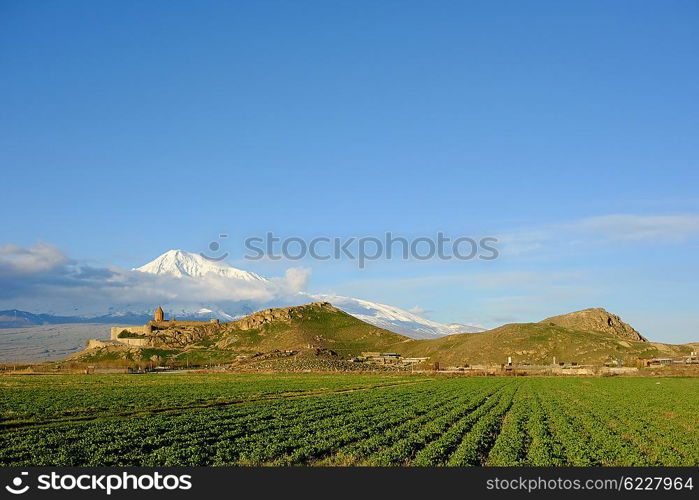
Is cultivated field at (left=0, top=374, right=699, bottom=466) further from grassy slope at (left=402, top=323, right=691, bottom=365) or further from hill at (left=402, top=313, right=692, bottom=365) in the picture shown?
grassy slope at (left=402, top=323, right=691, bottom=365)

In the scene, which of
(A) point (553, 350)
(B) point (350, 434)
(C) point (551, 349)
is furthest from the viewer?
(C) point (551, 349)

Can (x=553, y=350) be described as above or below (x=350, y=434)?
above

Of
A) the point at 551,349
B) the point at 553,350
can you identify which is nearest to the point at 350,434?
the point at 553,350

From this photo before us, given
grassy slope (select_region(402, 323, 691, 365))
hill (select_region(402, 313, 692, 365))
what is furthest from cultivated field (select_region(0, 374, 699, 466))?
grassy slope (select_region(402, 323, 691, 365))

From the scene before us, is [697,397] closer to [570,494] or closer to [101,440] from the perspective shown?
[570,494]

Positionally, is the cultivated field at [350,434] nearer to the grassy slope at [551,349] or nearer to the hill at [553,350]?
the hill at [553,350]

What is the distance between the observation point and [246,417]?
4231cm

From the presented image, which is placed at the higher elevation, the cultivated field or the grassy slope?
the grassy slope

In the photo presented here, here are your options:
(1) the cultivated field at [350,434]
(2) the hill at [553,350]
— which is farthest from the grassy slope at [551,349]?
(1) the cultivated field at [350,434]

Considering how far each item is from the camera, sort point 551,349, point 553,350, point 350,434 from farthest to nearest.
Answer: point 551,349 < point 553,350 < point 350,434

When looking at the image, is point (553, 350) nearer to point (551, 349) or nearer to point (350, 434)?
point (551, 349)

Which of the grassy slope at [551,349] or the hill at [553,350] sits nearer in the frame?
the hill at [553,350]

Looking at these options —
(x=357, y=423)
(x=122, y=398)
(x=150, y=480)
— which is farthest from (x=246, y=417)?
(x=122, y=398)

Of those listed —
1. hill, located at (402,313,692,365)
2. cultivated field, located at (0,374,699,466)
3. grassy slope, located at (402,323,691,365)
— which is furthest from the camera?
grassy slope, located at (402,323,691,365)
